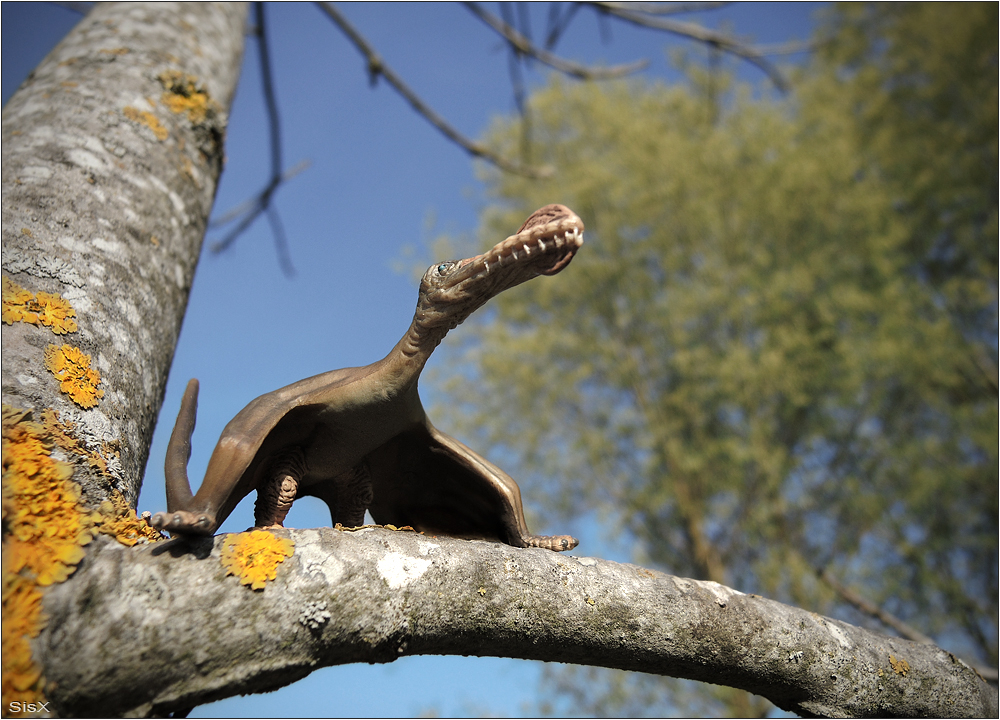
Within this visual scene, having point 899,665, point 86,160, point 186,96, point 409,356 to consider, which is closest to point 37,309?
point 86,160

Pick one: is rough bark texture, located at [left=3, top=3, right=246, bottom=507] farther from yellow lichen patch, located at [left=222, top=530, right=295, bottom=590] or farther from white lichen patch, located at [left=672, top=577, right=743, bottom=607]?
white lichen patch, located at [left=672, top=577, right=743, bottom=607]

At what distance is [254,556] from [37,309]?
47 centimetres

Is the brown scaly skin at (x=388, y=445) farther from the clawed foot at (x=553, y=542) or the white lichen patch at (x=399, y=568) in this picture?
the white lichen patch at (x=399, y=568)

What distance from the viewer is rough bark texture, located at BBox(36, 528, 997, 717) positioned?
0.61m

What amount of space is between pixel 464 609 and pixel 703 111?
20.4 feet

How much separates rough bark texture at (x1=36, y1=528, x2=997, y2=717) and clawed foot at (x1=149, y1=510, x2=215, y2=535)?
17mm

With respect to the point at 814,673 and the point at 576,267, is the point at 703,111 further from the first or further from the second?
the point at 814,673

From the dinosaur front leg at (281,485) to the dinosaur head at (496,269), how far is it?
9.8 inches

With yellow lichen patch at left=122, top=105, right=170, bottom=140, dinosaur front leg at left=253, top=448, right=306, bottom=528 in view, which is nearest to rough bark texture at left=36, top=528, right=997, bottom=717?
dinosaur front leg at left=253, top=448, right=306, bottom=528

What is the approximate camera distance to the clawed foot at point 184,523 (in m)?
0.66

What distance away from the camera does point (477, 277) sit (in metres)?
0.89

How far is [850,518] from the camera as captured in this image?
15.5 feet

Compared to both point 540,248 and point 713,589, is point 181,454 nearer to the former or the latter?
point 540,248

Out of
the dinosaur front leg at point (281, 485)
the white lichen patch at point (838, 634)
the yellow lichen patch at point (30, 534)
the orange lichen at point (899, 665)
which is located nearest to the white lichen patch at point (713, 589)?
the white lichen patch at point (838, 634)
